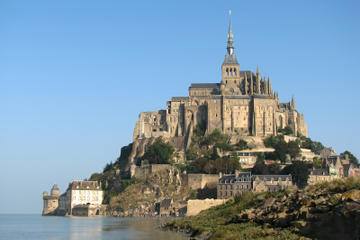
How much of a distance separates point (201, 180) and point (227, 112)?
22.9 m

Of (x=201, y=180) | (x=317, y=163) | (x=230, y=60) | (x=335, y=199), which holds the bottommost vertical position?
(x=335, y=199)

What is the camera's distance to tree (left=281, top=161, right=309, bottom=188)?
8262 centimetres

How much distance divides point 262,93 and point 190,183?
3264 centimetres

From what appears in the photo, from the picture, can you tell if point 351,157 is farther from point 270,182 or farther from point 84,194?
point 84,194

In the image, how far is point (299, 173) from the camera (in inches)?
3275

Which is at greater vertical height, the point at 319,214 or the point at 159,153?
the point at 159,153

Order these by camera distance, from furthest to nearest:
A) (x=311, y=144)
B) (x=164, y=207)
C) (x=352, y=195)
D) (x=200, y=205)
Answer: (x=311, y=144), (x=164, y=207), (x=200, y=205), (x=352, y=195)

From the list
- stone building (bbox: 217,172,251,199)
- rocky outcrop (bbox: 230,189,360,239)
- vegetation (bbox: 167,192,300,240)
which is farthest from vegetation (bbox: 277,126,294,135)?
rocky outcrop (bbox: 230,189,360,239)

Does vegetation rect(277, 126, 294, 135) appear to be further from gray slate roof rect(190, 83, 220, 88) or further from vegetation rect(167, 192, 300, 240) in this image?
vegetation rect(167, 192, 300, 240)

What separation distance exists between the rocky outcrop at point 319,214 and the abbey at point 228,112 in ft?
238

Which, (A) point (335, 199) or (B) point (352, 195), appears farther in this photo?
(A) point (335, 199)

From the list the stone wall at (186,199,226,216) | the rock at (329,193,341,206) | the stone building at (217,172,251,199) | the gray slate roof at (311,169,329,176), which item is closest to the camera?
the rock at (329,193,341,206)

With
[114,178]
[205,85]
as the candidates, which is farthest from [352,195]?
[205,85]

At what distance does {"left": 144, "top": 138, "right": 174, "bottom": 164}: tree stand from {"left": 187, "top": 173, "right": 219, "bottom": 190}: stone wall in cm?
1040
